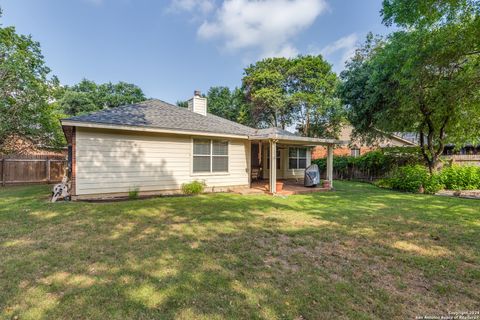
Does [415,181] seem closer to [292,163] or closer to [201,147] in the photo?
[292,163]

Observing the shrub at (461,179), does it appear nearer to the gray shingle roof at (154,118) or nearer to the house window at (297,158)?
the house window at (297,158)

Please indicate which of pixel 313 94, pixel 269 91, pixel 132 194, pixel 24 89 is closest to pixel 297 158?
pixel 269 91

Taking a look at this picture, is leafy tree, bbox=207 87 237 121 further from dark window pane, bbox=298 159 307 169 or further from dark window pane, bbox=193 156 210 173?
dark window pane, bbox=193 156 210 173

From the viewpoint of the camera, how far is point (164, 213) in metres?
6.01

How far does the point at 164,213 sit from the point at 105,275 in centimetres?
304

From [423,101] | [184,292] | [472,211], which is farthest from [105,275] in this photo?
[423,101]

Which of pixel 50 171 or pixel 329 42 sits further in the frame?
pixel 329 42

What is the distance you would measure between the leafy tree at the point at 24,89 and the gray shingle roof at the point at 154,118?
4.95 metres

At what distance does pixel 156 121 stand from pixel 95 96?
2434 cm

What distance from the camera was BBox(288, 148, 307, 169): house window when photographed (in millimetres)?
14422

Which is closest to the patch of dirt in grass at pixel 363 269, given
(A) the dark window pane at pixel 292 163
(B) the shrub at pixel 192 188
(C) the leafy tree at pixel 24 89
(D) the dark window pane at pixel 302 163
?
(B) the shrub at pixel 192 188

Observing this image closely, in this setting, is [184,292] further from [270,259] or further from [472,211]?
[472,211]

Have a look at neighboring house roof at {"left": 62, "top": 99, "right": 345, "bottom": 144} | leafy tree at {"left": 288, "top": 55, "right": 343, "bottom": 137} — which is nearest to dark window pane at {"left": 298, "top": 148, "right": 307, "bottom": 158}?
neighboring house roof at {"left": 62, "top": 99, "right": 345, "bottom": 144}

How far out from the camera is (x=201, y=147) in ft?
31.3
